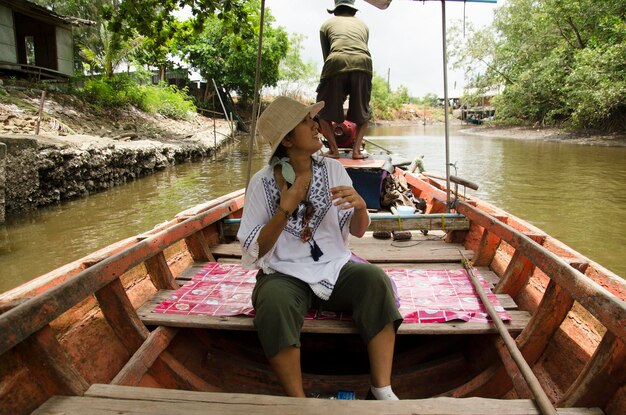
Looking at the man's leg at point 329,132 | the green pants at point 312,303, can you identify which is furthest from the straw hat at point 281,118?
the man's leg at point 329,132

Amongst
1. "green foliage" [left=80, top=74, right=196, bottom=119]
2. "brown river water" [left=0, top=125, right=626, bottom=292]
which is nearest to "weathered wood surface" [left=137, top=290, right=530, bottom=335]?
"brown river water" [left=0, top=125, right=626, bottom=292]

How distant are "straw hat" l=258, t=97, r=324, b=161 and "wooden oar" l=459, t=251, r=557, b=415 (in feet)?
3.79

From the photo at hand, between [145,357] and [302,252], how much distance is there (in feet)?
2.51

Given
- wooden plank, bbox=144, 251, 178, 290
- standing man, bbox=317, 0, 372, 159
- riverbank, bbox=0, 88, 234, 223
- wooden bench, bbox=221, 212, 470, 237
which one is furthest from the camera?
riverbank, bbox=0, 88, 234, 223

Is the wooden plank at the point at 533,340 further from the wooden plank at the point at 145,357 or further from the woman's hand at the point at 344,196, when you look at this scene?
the wooden plank at the point at 145,357

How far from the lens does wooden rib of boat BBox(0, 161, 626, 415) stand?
4.45 feet

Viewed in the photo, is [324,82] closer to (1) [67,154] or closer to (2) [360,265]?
(2) [360,265]

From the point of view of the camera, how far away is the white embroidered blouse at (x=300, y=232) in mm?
1756

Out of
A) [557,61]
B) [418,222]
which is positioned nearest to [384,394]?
[418,222]

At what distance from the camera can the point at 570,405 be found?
1.41 meters

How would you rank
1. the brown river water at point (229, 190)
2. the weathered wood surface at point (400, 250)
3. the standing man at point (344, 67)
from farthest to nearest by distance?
the brown river water at point (229, 190), the standing man at point (344, 67), the weathered wood surface at point (400, 250)

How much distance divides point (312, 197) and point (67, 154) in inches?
268

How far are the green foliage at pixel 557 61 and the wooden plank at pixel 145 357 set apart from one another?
1760 centimetres

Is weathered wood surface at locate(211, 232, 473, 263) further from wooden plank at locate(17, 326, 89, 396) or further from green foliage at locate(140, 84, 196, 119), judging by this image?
green foliage at locate(140, 84, 196, 119)
